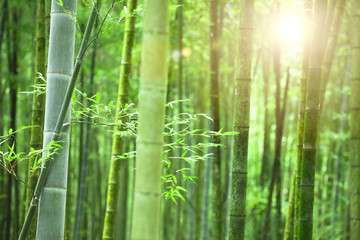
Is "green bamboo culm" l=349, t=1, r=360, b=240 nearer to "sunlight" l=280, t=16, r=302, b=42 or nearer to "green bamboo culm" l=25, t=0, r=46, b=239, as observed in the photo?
"sunlight" l=280, t=16, r=302, b=42

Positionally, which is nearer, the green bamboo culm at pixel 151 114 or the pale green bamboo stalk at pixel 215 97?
the green bamboo culm at pixel 151 114

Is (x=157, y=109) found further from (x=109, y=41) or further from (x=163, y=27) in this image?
(x=109, y=41)

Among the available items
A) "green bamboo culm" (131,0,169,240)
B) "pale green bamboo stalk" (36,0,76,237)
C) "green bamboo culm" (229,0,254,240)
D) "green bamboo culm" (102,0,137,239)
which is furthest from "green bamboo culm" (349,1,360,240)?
"green bamboo culm" (131,0,169,240)

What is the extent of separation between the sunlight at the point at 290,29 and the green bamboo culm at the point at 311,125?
6.33 ft

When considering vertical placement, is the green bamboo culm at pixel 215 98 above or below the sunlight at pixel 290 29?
below

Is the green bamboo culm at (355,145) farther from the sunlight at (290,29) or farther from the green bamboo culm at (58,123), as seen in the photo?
the green bamboo culm at (58,123)

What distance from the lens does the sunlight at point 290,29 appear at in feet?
15.1

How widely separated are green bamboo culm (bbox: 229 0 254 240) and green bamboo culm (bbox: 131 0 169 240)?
1.13m

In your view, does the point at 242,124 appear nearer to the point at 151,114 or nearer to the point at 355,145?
the point at 151,114

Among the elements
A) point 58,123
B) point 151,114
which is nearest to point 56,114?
point 58,123

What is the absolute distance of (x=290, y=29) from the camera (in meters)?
4.79

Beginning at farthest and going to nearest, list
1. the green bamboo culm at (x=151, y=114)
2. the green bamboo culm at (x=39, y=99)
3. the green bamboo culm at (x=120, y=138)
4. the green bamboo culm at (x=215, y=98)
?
the green bamboo culm at (x=215, y=98) < the green bamboo culm at (x=120, y=138) < the green bamboo culm at (x=39, y=99) < the green bamboo culm at (x=151, y=114)

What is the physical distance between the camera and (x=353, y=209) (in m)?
3.49

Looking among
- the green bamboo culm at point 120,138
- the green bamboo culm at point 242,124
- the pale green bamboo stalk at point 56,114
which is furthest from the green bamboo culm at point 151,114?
the green bamboo culm at point 120,138
